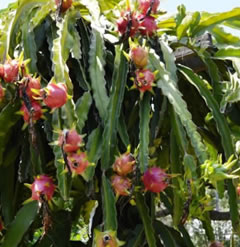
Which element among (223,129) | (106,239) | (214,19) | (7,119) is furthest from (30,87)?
(214,19)

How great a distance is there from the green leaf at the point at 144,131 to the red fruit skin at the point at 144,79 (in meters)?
0.03

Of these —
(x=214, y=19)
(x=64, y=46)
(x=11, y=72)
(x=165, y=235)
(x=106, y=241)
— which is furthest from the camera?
(x=214, y=19)

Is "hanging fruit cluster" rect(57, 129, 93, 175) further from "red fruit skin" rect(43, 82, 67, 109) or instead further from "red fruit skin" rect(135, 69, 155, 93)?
"red fruit skin" rect(135, 69, 155, 93)

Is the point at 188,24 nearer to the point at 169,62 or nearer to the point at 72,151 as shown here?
the point at 169,62

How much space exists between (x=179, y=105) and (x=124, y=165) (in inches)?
7.7

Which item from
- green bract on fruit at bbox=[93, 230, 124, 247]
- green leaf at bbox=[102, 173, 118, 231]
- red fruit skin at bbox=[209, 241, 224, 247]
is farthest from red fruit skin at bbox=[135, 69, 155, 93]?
red fruit skin at bbox=[209, 241, 224, 247]

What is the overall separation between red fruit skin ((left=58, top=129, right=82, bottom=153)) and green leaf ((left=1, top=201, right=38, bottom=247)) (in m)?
0.25

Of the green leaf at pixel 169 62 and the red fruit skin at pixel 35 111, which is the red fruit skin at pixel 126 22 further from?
the red fruit skin at pixel 35 111

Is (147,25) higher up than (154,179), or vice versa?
(147,25)

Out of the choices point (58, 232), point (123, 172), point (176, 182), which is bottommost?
point (58, 232)

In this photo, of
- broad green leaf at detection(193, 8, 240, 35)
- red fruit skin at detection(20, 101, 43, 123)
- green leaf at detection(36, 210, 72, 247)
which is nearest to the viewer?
red fruit skin at detection(20, 101, 43, 123)

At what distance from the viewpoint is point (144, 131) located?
107 cm

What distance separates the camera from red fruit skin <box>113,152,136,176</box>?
995mm

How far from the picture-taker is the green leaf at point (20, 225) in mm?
1095
